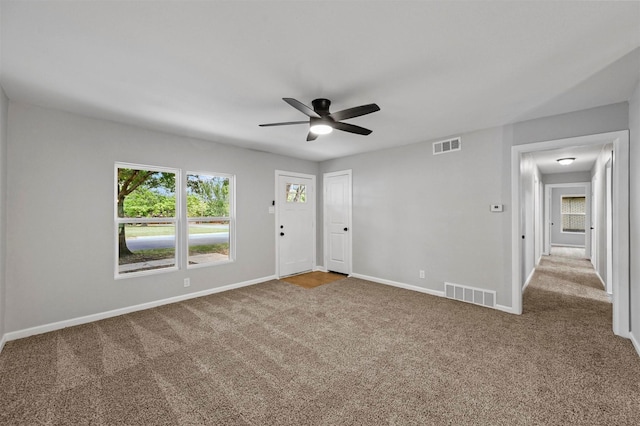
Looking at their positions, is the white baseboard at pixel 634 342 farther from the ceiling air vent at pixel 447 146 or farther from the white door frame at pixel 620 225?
the ceiling air vent at pixel 447 146

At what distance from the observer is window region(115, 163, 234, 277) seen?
3.67 meters

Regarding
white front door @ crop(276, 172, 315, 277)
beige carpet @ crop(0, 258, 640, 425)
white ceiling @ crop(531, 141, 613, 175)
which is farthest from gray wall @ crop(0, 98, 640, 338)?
white ceiling @ crop(531, 141, 613, 175)

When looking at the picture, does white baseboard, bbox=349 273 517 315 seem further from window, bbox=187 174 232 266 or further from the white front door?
window, bbox=187 174 232 266

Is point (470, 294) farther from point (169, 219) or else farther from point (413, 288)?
point (169, 219)

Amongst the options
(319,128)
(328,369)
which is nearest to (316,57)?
(319,128)

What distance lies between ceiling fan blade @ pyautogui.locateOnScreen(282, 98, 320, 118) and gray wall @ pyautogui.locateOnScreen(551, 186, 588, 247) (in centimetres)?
1040

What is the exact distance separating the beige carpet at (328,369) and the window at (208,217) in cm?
105

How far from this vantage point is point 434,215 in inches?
172

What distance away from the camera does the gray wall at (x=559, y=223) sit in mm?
9016

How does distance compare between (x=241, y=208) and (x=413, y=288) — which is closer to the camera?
(x=413, y=288)

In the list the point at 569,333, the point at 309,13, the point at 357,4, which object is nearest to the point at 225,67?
the point at 309,13

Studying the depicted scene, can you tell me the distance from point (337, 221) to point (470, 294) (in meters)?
2.87


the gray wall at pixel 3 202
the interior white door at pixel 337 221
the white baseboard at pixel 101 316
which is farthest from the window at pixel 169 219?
the interior white door at pixel 337 221

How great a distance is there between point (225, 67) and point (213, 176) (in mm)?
2628
